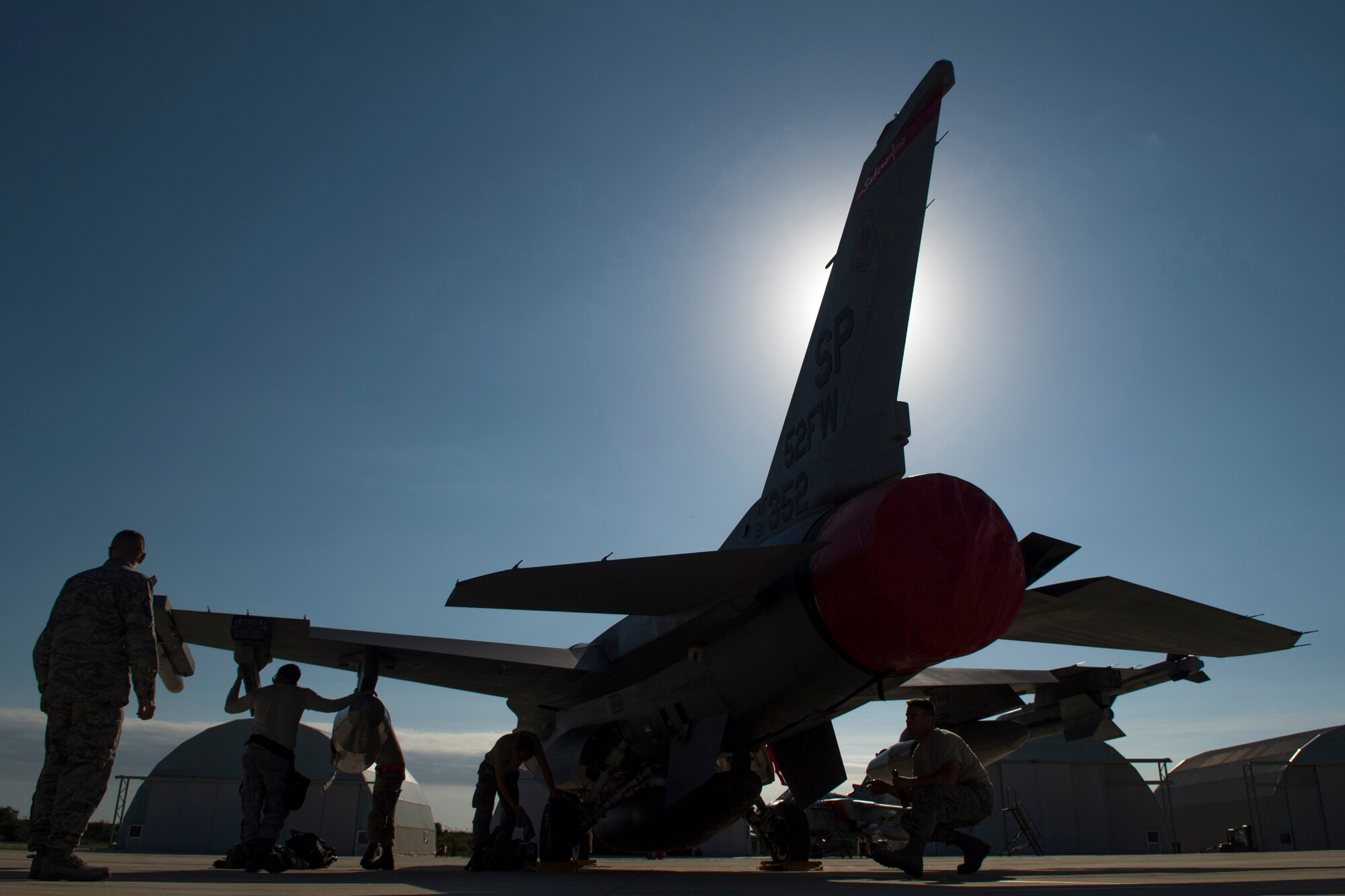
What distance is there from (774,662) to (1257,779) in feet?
99.0

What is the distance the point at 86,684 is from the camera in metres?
3.91

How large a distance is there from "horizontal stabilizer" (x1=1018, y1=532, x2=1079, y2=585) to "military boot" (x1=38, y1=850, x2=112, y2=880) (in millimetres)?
4907

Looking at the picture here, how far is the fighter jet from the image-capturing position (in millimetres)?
4449

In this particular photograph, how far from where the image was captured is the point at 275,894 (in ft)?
9.02

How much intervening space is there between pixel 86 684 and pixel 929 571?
4.27m

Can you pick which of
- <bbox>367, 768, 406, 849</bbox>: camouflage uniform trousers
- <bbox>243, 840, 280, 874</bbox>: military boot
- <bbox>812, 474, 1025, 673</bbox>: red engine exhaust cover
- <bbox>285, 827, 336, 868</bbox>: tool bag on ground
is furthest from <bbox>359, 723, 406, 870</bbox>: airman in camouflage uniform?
<bbox>812, 474, 1025, 673</bbox>: red engine exhaust cover

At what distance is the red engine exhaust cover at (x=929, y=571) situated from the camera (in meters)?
4.41

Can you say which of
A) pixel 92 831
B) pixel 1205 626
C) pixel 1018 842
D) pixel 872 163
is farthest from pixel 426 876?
pixel 92 831

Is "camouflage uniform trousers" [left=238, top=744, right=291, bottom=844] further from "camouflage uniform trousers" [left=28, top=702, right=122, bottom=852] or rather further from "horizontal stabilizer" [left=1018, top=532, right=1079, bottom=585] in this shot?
"horizontal stabilizer" [left=1018, top=532, right=1079, bottom=585]

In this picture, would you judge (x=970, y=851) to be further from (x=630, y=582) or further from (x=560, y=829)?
(x=560, y=829)

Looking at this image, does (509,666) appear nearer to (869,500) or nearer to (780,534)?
(780,534)

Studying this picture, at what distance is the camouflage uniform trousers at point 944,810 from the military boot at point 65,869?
410 centimetres

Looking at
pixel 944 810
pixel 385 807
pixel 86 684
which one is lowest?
pixel 385 807

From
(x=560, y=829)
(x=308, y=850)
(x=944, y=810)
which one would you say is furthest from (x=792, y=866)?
(x=308, y=850)
